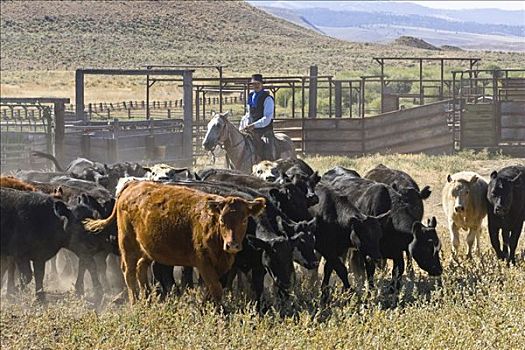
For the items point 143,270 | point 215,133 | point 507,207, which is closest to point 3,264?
point 143,270

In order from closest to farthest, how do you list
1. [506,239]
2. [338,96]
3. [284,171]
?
1. [506,239]
2. [284,171]
3. [338,96]

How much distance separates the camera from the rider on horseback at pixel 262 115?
1661 cm

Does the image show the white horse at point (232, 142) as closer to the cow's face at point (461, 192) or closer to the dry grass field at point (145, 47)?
the cow's face at point (461, 192)

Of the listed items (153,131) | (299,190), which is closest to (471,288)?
(299,190)

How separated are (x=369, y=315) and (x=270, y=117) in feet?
28.8

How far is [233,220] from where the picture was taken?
28.0ft

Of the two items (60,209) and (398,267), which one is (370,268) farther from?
(60,209)

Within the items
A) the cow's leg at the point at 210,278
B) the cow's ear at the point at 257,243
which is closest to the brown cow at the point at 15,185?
the cow's leg at the point at 210,278

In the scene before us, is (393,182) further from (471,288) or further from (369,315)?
(369,315)

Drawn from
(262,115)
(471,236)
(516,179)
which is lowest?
(471,236)

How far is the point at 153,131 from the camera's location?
2144 centimetres

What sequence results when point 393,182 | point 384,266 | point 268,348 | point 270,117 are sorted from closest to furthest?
point 268,348 → point 384,266 → point 393,182 → point 270,117

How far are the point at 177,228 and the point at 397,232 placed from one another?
245cm

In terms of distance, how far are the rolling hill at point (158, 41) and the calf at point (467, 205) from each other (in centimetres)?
6050
